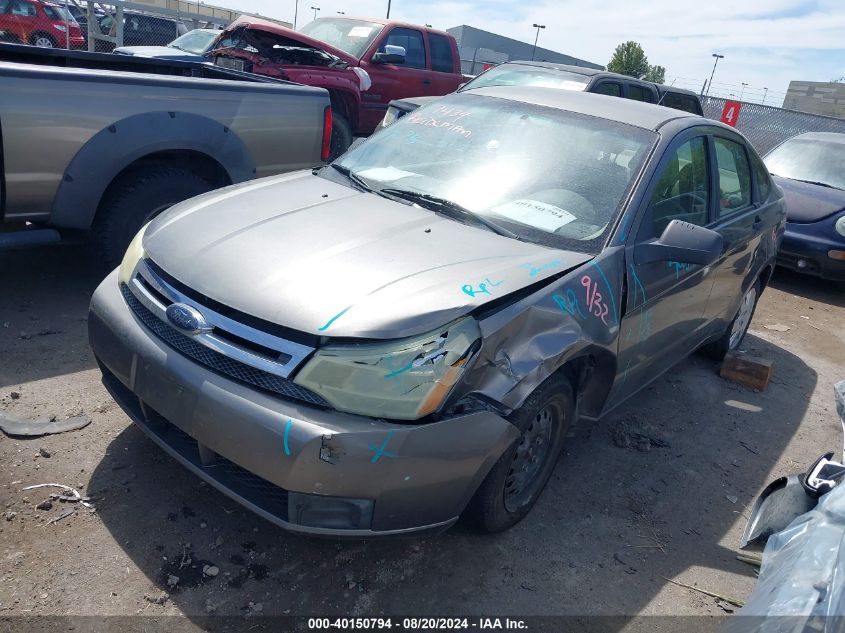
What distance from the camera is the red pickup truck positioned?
886 cm

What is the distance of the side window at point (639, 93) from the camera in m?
A: 9.34

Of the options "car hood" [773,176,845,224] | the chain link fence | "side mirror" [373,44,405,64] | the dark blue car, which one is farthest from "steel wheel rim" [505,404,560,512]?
the chain link fence

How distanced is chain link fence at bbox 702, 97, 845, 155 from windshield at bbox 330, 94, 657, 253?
14241 millimetres

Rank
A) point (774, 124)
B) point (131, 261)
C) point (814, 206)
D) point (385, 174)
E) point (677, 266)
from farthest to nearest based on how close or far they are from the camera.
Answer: point (774, 124), point (814, 206), point (385, 174), point (677, 266), point (131, 261)

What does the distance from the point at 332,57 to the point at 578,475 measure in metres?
7.35

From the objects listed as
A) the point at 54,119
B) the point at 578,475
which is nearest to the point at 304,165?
the point at 54,119

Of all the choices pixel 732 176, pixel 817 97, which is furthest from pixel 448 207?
pixel 817 97

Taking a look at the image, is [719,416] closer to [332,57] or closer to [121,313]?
[121,313]

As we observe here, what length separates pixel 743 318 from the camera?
529cm

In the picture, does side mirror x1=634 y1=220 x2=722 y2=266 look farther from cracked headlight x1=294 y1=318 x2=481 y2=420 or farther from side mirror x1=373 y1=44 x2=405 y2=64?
side mirror x1=373 y1=44 x2=405 y2=64

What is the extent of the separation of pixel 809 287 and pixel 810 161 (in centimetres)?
185

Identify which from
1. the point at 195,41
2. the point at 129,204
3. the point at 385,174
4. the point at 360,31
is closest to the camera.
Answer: the point at 385,174

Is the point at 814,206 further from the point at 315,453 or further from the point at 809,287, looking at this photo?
the point at 315,453

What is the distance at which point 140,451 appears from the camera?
3.09 meters
